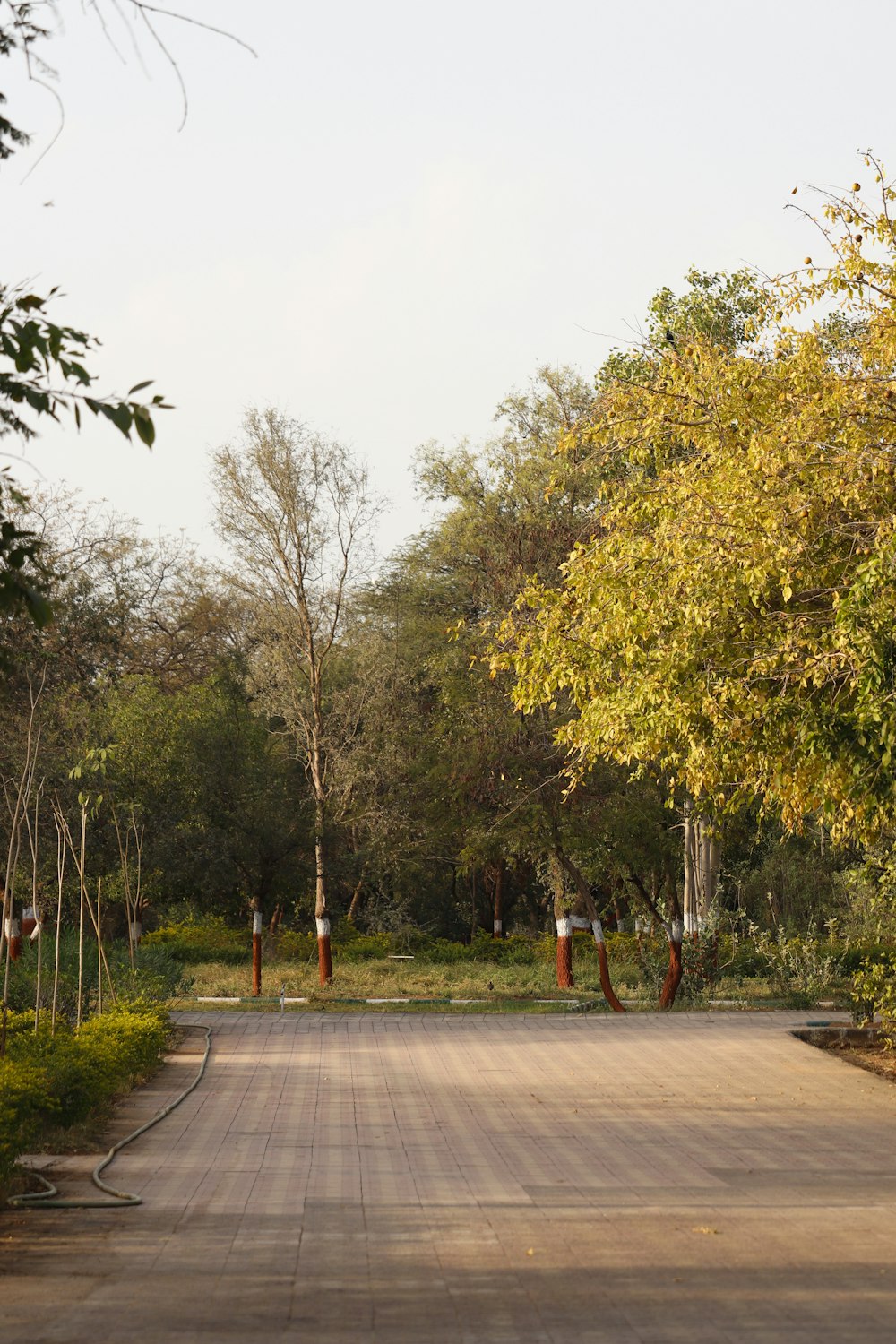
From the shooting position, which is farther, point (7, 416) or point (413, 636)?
point (413, 636)

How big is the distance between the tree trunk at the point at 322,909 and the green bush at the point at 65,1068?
32.5ft

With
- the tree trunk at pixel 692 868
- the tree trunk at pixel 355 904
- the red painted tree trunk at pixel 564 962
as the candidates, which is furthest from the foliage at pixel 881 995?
the tree trunk at pixel 355 904

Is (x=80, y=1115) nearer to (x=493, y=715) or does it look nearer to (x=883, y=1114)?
(x=883, y=1114)

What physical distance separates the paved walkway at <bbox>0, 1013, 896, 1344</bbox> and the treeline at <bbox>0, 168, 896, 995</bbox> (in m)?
2.41

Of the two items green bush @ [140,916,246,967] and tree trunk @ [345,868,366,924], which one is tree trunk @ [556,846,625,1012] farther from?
tree trunk @ [345,868,366,924]

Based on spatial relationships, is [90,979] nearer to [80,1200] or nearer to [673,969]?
[673,969]

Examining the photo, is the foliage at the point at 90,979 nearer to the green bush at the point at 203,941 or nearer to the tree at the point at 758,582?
the tree at the point at 758,582

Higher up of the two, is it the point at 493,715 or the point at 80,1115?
the point at 493,715

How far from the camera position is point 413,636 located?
1388 inches

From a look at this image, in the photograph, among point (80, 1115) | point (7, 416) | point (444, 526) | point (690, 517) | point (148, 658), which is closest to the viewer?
point (7, 416)

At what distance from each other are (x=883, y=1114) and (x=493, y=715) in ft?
38.3

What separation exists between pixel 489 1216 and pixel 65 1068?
3.56 meters

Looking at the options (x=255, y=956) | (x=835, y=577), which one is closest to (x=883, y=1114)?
(x=835, y=577)

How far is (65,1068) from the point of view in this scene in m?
9.50
